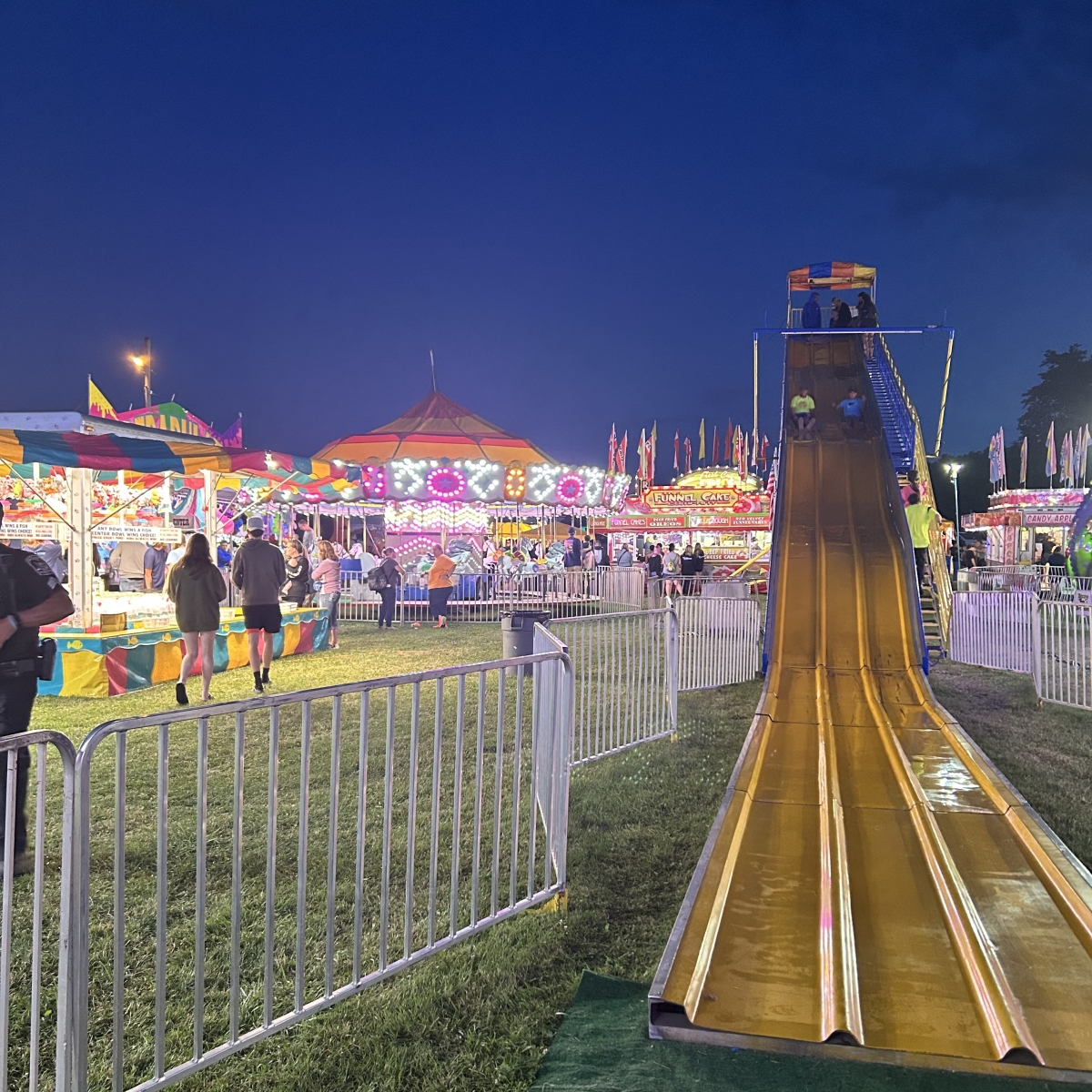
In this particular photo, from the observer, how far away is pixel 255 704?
266 cm

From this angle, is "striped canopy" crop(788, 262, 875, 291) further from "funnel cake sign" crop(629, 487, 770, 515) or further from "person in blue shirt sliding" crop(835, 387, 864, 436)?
"person in blue shirt sliding" crop(835, 387, 864, 436)

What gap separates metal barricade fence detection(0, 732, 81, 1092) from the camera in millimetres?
2076

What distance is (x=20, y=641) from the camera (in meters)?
4.32

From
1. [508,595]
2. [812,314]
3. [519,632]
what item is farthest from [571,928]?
[812,314]

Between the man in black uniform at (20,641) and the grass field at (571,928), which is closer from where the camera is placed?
the grass field at (571,928)

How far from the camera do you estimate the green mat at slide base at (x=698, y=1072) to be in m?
2.58

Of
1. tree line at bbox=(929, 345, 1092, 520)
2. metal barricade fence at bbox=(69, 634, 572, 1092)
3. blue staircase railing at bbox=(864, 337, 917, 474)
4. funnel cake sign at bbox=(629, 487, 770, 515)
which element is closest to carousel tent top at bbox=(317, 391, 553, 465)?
funnel cake sign at bbox=(629, 487, 770, 515)

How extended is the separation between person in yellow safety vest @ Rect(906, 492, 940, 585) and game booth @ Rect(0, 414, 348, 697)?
9.82m

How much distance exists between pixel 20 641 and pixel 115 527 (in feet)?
21.6

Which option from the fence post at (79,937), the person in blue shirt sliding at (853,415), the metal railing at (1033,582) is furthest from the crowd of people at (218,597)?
the metal railing at (1033,582)

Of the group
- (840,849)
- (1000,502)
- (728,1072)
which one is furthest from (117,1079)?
(1000,502)

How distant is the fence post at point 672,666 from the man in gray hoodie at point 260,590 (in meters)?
4.80

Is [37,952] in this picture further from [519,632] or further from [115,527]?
[115,527]

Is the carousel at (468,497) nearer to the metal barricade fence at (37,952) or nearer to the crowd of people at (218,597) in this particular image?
the crowd of people at (218,597)
